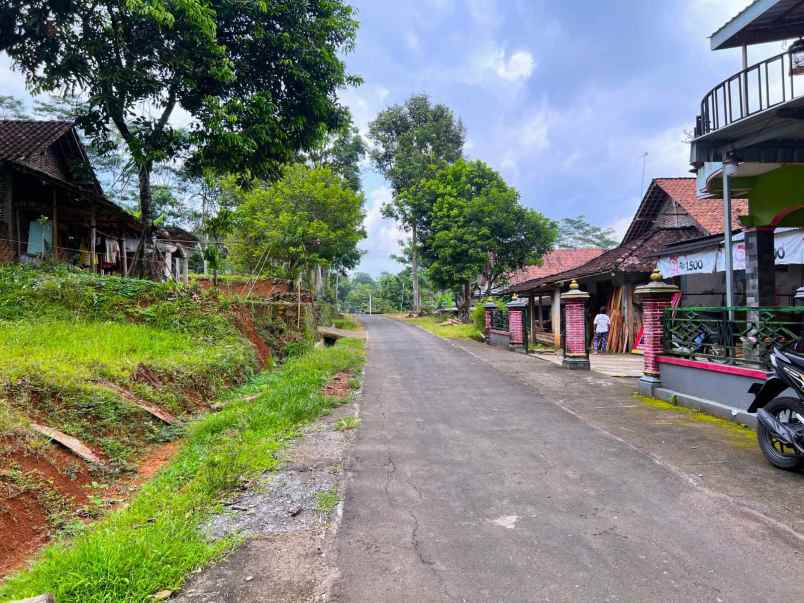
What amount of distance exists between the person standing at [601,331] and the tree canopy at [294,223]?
1187 centimetres

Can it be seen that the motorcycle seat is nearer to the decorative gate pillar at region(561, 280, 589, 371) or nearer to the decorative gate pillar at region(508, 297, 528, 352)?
the decorative gate pillar at region(561, 280, 589, 371)

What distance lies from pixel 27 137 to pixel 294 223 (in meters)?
9.27

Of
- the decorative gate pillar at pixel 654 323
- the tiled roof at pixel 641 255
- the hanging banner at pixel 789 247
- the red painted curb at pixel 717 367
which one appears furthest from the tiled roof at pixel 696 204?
the red painted curb at pixel 717 367

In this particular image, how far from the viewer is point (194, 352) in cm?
889

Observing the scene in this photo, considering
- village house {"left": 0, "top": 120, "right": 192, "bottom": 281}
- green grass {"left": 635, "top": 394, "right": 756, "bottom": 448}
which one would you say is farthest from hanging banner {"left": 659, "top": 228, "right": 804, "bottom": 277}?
village house {"left": 0, "top": 120, "right": 192, "bottom": 281}

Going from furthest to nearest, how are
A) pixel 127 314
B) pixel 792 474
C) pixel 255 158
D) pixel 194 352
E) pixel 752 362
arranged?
pixel 255 158
pixel 127 314
pixel 194 352
pixel 752 362
pixel 792 474

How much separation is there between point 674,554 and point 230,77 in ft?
40.0

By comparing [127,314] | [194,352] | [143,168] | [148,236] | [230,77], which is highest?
Answer: [230,77]

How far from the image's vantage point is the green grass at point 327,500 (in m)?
3.70

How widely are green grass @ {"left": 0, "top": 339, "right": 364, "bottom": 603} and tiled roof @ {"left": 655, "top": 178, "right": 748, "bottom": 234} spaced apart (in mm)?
13643

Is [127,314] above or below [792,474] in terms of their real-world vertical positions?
above

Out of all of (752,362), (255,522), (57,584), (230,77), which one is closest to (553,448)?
(752,362)

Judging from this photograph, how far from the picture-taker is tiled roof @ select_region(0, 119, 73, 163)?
45.5 ft

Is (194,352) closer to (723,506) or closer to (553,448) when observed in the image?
(553,448)
